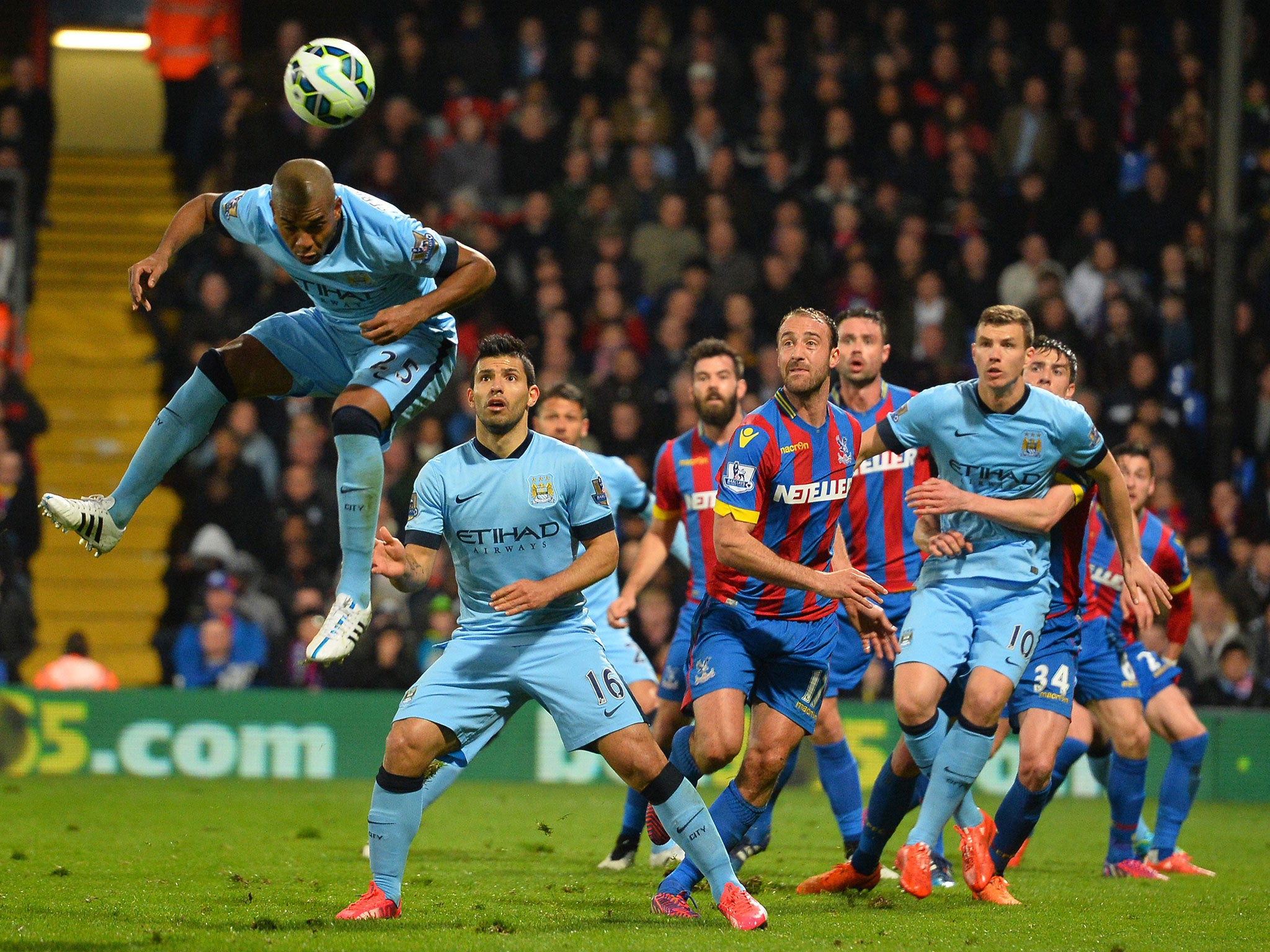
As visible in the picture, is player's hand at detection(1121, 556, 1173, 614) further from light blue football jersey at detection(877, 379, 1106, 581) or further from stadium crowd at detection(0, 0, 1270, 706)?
stadium crowd at detection(0, 0, 1270, 706)

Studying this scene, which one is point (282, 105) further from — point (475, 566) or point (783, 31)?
point (475, 566)

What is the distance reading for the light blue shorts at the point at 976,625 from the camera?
23.7 ft

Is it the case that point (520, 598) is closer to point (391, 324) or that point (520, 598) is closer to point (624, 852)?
point (391, 324)

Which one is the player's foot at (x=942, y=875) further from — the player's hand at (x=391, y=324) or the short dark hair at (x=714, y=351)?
the player's hand at (x=391, y=324)

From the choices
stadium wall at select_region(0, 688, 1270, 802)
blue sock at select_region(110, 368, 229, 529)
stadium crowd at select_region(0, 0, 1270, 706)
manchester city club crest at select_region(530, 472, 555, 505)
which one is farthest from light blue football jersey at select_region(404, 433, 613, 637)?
stadium wall at select_region(0, 688, 1270, 802)

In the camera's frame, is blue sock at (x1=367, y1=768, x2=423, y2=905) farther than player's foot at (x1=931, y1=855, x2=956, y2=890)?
No

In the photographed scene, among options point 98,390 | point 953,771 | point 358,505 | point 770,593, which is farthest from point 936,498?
point 98,390

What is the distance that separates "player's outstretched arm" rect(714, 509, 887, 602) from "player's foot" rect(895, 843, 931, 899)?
3.85 ft

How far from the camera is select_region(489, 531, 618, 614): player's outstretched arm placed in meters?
6.07

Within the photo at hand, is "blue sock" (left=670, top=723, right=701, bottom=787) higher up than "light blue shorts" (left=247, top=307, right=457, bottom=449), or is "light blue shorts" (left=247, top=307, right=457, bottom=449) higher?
"light blue shorts" (left=247, top=307, right=457, bottom=449)

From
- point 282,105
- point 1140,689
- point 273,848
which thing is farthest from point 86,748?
point 1140,689

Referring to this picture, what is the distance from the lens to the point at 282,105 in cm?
1691

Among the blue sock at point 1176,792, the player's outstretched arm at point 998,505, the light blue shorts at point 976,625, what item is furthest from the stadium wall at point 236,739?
the player's outstretched arm at point 998,505

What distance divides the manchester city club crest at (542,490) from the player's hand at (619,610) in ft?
6.51
